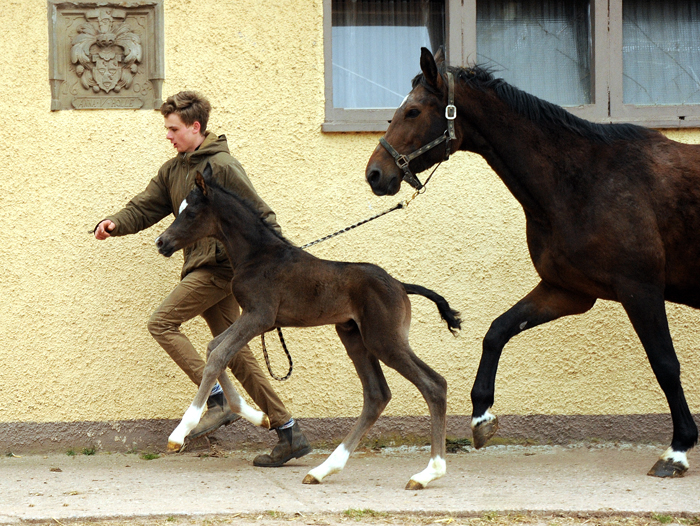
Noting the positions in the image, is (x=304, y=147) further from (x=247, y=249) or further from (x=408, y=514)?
(x=408, y=514)

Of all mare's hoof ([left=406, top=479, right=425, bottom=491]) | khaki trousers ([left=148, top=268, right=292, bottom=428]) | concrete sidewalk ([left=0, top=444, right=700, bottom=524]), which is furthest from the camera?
khaki trousers ([left=148, top=268, right=292, bottom=428])

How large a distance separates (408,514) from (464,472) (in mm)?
1213

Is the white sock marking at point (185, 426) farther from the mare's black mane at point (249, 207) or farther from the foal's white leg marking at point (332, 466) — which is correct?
the mare's black mane at point (249, 207)

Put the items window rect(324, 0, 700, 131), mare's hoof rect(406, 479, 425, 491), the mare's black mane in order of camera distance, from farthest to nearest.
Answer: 1. window rect(324, 0, 700, 131)
2. the mare's black mane
3. mare's hoof rect(406, 479, 425, 491)

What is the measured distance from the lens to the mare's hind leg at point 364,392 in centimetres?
491

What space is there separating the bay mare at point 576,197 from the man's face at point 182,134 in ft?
4.08

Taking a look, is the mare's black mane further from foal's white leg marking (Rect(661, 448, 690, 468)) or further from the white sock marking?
foal's white leg marking (Rect(661, 448, 690, 468))

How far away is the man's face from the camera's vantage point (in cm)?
536

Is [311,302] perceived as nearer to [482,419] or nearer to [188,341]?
[188,341]

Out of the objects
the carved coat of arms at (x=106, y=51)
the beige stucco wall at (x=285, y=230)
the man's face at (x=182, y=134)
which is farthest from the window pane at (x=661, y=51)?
the carved coat of arms at (x=106, y=51)

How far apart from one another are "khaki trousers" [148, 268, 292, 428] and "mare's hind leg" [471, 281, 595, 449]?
1.26m

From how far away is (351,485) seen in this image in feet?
15.9

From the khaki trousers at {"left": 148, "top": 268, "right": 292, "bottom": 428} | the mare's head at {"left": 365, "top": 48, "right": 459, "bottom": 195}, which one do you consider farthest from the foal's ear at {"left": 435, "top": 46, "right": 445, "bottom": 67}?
the khaki trousers at {"left": 148, "top": 268, "right": 292, "bottom": 428}

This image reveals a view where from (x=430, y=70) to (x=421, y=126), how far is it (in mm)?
317
